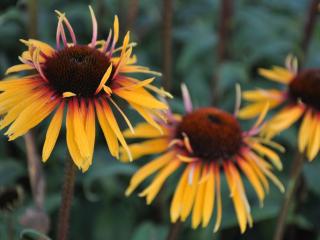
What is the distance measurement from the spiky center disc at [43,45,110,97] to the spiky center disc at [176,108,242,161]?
31cm

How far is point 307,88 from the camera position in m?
1.36

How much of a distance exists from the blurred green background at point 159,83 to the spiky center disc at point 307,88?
329 millimetres

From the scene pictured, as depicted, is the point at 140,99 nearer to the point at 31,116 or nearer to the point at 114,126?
the point at 114,126

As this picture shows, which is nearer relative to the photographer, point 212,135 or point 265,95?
point 212,135

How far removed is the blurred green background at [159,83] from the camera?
5.13ft

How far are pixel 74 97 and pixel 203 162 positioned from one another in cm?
38

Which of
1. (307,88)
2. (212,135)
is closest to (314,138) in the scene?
(307,88)

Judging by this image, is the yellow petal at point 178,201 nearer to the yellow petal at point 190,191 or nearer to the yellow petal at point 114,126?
the yellow petal at point 190,191

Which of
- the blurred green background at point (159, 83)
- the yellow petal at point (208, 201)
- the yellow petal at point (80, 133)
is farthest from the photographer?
the blurred green background at point (159, 83)

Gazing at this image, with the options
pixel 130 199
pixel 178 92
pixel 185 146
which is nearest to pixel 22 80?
pixel 185 146

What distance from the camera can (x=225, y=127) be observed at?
122 centimetres

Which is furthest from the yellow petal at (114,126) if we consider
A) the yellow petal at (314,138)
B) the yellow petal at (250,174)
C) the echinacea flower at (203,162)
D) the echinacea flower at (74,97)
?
the yellow petal at (314,138)

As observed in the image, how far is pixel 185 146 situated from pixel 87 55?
1.13 ft

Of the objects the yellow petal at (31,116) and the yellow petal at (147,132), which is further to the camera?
the yellow petal at (147,132)
